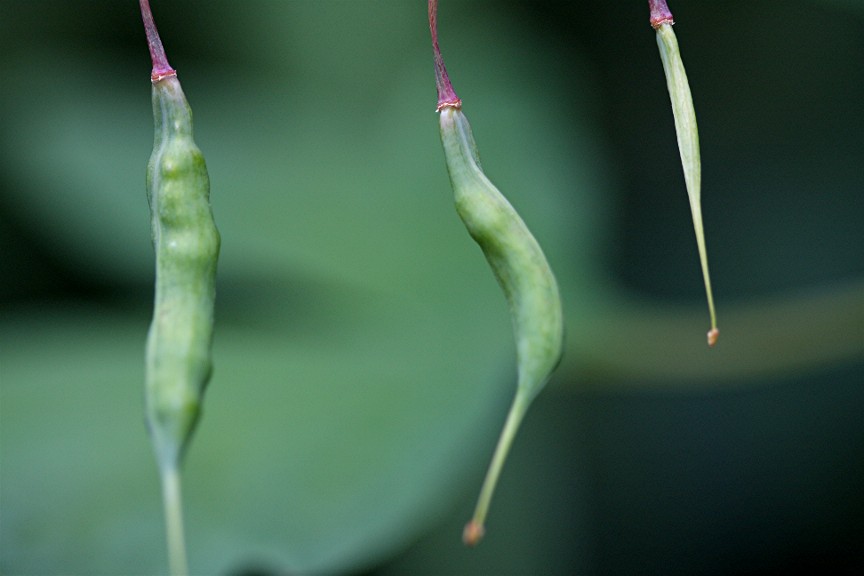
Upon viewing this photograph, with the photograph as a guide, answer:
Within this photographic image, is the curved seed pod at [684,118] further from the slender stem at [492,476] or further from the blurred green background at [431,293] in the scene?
the blurred green background at [431,293]

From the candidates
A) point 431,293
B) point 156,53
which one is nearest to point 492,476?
point 156,53

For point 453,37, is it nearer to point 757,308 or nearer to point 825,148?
point 825,148

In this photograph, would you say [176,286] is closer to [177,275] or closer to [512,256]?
[177,275]

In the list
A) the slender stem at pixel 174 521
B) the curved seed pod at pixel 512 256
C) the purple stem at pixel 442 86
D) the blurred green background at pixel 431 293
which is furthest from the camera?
the blurred green background at pixel 431 293

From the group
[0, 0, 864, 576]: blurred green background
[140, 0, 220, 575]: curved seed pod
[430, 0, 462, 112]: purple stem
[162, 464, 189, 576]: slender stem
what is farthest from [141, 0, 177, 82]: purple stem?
[0, 0, 864, 576]: blurred green background

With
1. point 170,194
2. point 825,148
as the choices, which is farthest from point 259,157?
point 170,194

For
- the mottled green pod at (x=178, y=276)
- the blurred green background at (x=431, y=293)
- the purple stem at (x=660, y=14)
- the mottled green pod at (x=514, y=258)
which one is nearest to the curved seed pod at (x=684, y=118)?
the purple stem at (x=660, y=14)

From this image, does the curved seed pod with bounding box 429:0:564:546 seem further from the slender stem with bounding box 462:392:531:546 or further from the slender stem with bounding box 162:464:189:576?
the slender stem with bounding box 162:464:189:576
